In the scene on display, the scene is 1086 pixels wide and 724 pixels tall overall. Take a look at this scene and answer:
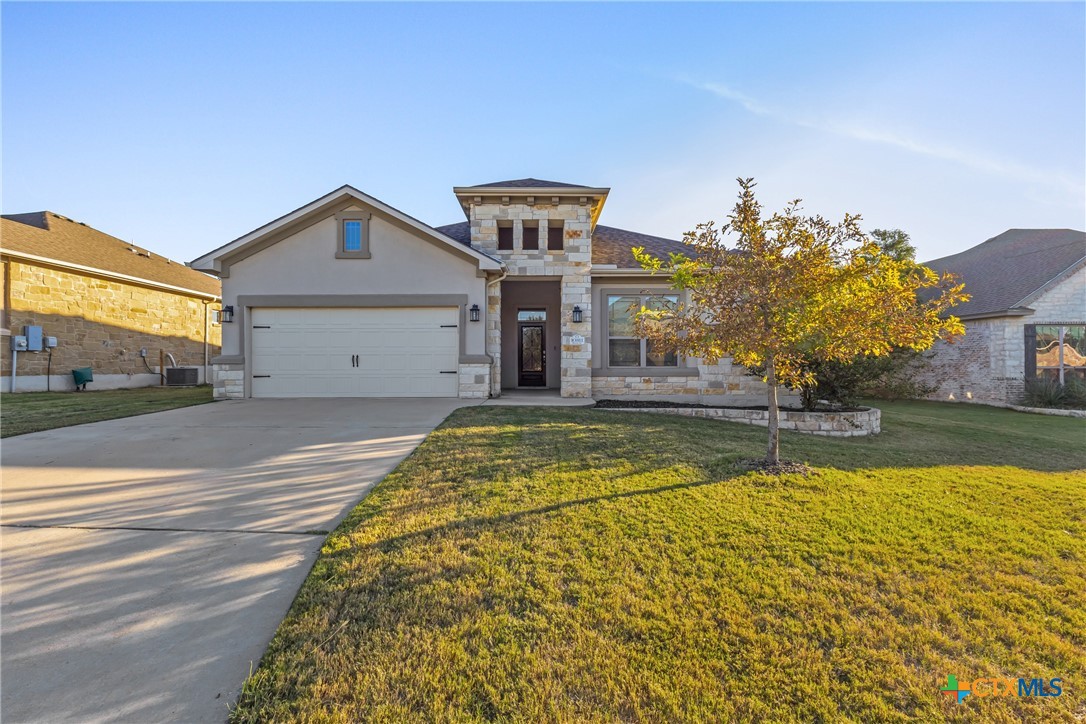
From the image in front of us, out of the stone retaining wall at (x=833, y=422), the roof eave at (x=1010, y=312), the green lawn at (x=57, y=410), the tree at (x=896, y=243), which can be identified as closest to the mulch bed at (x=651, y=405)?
the stone retaining wall at (x=833, y=422)

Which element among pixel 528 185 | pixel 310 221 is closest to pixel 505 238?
pixel 528 185

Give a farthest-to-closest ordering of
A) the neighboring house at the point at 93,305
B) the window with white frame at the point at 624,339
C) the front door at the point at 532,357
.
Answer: the front door at the point at 532,357, the neighboring house at the point at 93,305, the window with white frame at the point at 624,339

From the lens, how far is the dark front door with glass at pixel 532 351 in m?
14.6

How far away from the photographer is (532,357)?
15.4m

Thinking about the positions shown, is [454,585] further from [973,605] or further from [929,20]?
[929,20]

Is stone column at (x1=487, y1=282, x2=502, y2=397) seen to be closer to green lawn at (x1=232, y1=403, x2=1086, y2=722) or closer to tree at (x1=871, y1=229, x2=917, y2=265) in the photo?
green lawn at (x1=232, y1=403, x2=1086, y2=722)

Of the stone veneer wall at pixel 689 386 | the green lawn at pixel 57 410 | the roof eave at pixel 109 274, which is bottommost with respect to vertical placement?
the green lawn at pixel 57 410

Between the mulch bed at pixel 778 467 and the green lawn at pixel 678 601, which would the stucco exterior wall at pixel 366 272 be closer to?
the green lawn at pixel 678 601

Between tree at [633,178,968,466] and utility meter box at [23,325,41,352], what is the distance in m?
17.2

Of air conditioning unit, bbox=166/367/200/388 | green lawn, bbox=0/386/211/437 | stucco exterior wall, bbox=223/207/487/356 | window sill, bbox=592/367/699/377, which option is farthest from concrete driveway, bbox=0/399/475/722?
air conditioning unit, bbox=166/367/200/388

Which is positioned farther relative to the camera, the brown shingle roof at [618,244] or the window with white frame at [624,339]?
the brown shingle roof at [618,244]

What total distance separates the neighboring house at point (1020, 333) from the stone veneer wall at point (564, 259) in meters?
12.6

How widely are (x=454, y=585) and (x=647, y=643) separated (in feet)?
3.52

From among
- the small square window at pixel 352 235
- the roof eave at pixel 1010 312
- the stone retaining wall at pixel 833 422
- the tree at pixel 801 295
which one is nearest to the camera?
the tree at pixel 801 295
